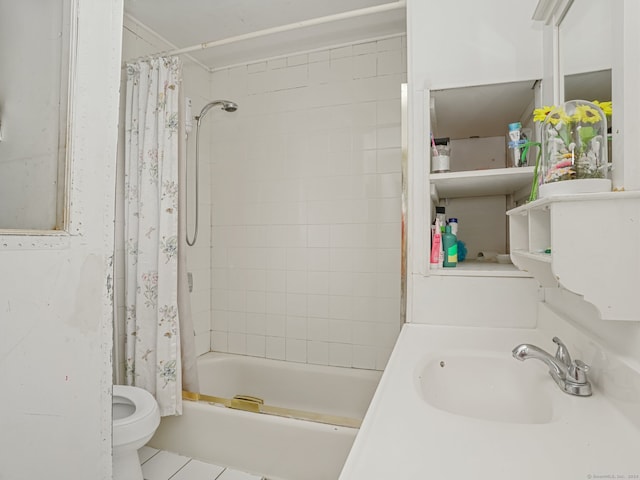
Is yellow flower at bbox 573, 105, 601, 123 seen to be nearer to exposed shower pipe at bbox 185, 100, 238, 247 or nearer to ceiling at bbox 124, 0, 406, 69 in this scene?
ceiling at bbox 124, 0, 406, 69

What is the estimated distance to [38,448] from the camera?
74 centimetres

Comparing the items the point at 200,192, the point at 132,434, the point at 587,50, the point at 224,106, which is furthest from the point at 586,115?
the point at 200,192

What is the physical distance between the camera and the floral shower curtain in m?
1.71

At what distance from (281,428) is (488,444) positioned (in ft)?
3.79

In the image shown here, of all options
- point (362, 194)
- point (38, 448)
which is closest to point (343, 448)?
point (38, 448)

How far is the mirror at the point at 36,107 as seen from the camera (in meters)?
0.77

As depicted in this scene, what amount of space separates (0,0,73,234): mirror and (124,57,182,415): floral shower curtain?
0.93 metres

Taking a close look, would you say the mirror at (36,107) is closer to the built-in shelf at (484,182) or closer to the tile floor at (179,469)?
the built-in shelf at (484,182)

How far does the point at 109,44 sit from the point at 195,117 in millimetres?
1568

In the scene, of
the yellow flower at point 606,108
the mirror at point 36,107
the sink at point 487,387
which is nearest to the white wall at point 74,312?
the mirror at point 36,107

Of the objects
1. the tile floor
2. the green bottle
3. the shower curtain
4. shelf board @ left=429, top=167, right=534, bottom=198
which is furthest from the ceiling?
the tile floor

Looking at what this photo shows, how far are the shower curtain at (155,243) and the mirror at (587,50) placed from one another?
1.59m

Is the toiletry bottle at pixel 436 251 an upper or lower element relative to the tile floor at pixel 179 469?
upper

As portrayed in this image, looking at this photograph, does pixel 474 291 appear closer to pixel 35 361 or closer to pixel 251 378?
pixel 35 361
